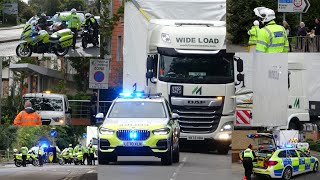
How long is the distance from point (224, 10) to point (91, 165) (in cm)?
613

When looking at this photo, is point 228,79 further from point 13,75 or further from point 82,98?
point 13,75

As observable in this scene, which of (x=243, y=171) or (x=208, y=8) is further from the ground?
Result: (x=208, y=8)

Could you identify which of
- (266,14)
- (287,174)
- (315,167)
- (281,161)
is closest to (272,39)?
(266,14)

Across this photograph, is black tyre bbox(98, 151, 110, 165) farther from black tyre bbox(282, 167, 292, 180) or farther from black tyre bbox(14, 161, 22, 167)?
black tyre bbox(282, 167, 292, 180)

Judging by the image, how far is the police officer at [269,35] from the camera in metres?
8.87

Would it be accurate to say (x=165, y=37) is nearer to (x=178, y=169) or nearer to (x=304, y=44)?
(x=304, y=44)

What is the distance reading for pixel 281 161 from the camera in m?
13.7

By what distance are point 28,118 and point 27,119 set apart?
0.04 m

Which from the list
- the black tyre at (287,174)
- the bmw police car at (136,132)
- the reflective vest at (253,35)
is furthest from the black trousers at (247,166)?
the black tyre at (287,174)

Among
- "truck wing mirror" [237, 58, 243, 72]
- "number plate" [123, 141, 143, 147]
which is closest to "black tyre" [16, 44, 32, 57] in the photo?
"number plate" [123, 141, 143, 147]

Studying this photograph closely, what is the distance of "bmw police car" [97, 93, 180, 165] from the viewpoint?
900cm

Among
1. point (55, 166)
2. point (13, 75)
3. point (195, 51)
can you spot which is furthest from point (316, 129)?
point (55, 166)

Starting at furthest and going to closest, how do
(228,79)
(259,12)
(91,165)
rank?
(228,79) < (259,12) < (91,165)

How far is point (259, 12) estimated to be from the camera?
890 cm
